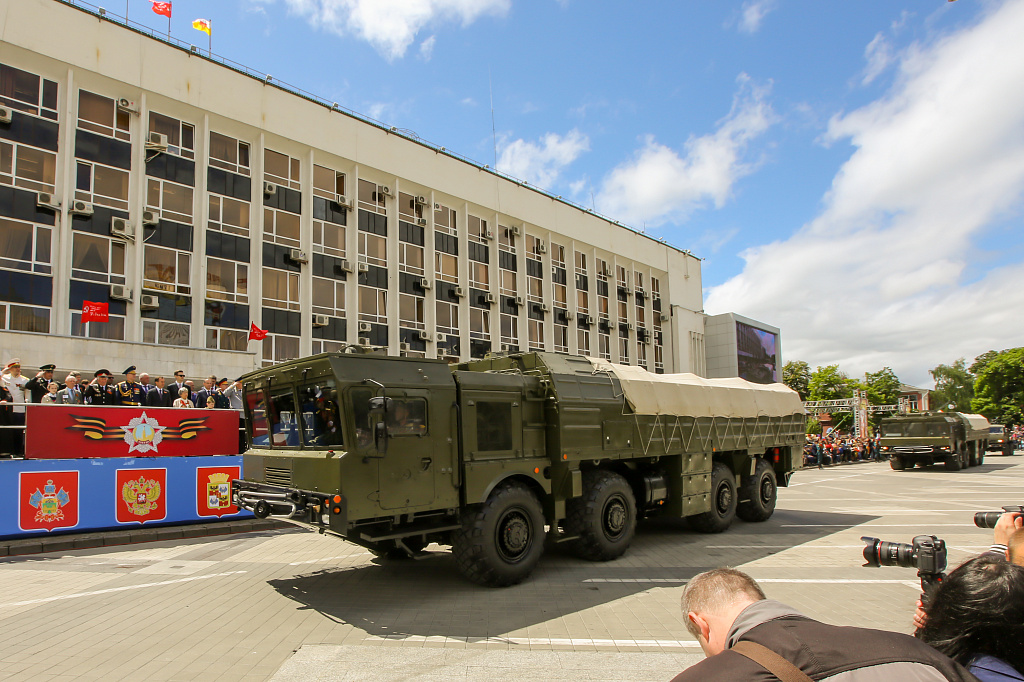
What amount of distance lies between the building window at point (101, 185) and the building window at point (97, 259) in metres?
1.32

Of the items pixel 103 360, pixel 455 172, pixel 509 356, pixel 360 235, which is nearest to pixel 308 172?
pixel 360 235

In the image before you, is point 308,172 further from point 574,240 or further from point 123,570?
point 123,570

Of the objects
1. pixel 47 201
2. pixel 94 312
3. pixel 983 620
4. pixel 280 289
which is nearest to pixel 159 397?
pixel 94 312

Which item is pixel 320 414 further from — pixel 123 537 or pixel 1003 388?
pixel 1003 388

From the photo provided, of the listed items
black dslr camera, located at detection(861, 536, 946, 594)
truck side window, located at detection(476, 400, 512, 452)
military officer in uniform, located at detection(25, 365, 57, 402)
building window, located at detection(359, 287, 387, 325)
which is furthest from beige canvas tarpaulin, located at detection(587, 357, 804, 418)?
building window, located at detection(359, 287, 387, 325)

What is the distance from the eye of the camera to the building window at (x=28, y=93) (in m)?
20.5

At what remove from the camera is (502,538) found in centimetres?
821

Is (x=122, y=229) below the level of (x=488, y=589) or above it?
above

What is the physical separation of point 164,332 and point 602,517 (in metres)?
19.4

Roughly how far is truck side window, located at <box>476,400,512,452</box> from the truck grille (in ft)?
7.74

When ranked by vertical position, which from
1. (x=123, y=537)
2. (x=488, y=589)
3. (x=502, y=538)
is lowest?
(x=488, y=589)

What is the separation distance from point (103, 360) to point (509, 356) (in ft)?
54.3

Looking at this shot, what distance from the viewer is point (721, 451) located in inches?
488

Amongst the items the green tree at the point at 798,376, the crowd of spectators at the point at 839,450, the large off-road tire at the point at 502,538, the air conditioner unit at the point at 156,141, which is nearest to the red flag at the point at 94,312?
the air conditioner unit at the point at 156,141
